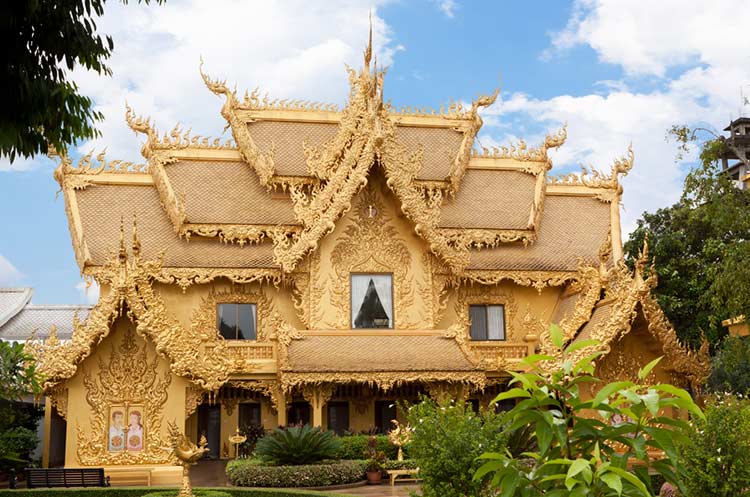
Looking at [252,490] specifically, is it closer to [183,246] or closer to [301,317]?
[301,317]

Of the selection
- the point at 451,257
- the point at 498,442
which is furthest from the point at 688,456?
the point at 451,257

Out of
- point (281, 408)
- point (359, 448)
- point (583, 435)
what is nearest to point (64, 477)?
point (281, 408)

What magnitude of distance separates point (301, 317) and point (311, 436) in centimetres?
429

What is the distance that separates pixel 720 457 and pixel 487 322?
987cm

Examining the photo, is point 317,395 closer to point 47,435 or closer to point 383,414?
point 383,414

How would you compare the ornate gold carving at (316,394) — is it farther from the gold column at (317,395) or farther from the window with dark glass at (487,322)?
the window with dark glass at (487,322)

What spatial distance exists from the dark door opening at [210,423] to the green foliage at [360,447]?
367 centimetres

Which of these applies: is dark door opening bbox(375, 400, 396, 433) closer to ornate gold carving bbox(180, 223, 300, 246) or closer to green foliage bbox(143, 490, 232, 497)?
ornate gold carving bbox(180, 223, 300, 246)

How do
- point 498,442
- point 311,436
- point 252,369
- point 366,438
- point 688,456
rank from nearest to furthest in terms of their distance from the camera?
1. point 498,442
2. point 688,456
3. point 311,436
4. point 366,438
5. point 252,369

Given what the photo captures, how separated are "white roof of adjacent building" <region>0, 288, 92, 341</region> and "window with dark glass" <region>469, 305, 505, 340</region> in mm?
11094

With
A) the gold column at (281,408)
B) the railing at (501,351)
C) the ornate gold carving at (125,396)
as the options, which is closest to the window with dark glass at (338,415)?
the gold column at (281,408)

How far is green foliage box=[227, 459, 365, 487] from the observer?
41.6ft

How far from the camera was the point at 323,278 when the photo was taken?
57.4 ft

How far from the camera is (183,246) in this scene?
58.5 feet
